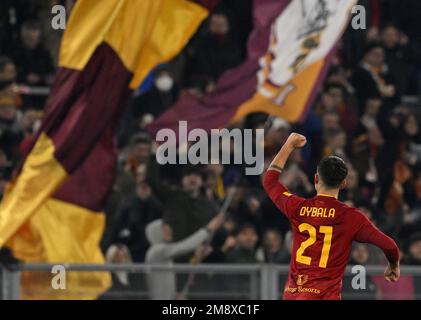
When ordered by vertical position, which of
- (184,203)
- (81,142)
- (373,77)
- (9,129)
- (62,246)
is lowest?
(62,246)

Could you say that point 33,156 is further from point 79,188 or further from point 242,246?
point 242,246

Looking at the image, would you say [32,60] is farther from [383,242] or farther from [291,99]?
[383,242]

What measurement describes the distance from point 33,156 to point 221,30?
14.7 ft

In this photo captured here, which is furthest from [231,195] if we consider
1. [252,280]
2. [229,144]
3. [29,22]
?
[29,22]

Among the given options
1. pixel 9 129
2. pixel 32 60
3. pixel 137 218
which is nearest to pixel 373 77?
pixel 32 60

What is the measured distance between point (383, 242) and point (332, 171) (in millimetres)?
572

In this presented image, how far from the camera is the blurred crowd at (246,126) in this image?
622 inches

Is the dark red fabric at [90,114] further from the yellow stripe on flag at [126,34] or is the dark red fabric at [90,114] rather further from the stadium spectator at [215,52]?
the stadium spectator at [215,52]

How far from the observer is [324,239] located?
10.6 m

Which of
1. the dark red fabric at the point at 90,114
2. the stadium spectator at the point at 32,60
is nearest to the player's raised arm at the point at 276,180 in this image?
the dark red fabric at the point at 90,114

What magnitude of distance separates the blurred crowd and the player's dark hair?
16.1 ft

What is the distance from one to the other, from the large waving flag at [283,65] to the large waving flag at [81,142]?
0.94 m

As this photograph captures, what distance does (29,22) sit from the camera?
1748 cm

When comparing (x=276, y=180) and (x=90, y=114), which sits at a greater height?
(x=90, y=114)
